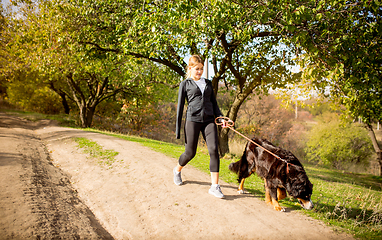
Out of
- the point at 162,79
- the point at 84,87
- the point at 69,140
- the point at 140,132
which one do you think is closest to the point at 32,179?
the point at 69,140

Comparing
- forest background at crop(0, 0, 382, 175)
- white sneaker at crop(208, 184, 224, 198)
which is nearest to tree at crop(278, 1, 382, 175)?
forest background at crop(0, 0, 382, 175)

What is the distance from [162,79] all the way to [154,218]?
10.4 metres

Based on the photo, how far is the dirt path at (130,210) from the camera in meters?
3.14

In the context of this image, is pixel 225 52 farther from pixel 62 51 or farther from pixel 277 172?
pixel 62 51

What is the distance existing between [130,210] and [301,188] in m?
Answer: 2.80

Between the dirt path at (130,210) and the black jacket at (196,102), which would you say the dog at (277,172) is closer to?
the dirt path at (130,210)

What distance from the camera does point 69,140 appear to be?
385 inches

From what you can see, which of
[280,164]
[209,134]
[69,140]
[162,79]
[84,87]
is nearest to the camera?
[280,164]

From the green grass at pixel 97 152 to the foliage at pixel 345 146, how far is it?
69.0ft

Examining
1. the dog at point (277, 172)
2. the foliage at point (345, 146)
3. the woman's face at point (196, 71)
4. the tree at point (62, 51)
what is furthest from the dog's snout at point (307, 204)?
the foliage at point (345, 146)

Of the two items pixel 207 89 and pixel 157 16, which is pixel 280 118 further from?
pixel 207 89

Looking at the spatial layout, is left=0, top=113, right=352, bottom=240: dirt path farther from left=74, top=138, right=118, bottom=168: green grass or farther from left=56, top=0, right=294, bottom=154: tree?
left=56, top=0, right=294, bottom=154: tree

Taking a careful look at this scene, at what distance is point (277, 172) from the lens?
3.91m

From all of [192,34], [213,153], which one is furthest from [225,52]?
[213,153]
